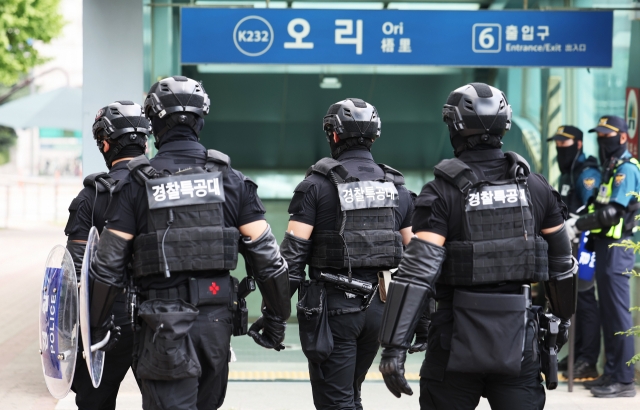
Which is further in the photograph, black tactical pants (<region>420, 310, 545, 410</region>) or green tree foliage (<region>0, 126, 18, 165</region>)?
green tree foliage (<region>0, 126, 18, 165</region>)

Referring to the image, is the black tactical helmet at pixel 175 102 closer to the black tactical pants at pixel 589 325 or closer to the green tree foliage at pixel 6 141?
the black tactical pants at pixel 589 325

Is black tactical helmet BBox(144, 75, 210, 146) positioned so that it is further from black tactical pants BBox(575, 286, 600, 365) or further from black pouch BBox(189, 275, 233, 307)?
black tactical pants BBox(575, 286, 600, 365)

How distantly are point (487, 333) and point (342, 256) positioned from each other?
1438 millimetres

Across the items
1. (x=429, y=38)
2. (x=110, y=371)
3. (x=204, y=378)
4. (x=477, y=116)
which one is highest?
(x=429, y=38)

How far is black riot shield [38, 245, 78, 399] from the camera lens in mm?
4281

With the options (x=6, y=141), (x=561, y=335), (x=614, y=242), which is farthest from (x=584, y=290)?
(x=6, y=141)

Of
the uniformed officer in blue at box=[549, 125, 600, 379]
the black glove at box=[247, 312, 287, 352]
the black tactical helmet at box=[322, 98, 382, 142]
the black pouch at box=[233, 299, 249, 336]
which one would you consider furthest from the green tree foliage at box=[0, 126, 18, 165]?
the black pouch at box=[233, 299, 249, 336]

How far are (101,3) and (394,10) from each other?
7.90 ft

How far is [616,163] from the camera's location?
675 centimetres

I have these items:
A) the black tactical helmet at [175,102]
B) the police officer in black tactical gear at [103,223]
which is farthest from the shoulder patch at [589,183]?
the black tactical helmet at [175,102]

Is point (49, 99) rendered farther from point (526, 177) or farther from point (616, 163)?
point (526, 177)

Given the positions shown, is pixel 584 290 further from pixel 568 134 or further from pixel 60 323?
pixel 60 323

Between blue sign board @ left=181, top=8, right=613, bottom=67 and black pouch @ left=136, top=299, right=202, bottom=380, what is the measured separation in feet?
12.6

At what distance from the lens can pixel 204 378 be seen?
155 inches
